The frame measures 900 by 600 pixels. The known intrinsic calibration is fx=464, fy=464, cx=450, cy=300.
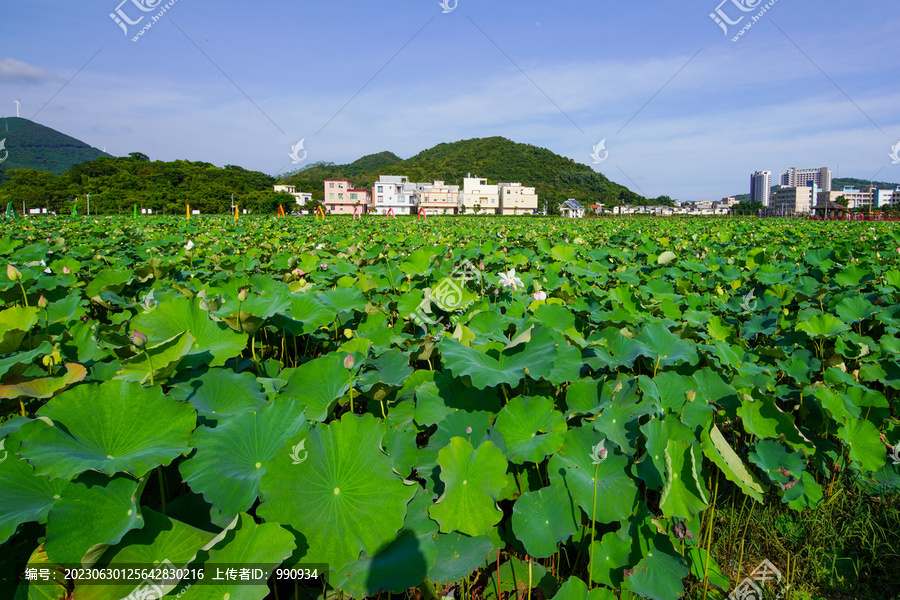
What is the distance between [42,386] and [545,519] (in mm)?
1292

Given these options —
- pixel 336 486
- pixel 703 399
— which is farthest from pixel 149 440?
pixel 703 399

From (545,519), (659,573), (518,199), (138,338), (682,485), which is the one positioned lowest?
(659,573)

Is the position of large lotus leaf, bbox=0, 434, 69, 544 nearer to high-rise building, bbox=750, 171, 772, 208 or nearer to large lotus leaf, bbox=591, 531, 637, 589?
large lotus leaf, bbox=591, 531, 637, 589

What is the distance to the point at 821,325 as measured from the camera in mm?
2246

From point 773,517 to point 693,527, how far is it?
1.62ft

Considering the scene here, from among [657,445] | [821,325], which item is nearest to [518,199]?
[821,325]

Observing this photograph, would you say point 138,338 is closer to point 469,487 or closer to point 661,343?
point 469,487

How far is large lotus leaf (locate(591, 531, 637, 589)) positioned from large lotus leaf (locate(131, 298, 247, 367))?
118 centimetres

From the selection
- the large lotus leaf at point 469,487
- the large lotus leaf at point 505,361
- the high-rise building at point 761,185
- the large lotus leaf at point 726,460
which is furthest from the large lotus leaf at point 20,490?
the high-rise building at point 761,185

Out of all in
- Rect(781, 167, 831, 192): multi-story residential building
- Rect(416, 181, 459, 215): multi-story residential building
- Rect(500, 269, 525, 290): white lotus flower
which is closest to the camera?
Rect(500, 269, 525, 290): white lotus flower

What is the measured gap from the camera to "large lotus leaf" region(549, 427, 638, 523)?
1.17 meters

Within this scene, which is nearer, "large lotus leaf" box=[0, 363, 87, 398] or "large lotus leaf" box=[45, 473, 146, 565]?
"large lotus leaf" box=[45, 473, 146, 565]

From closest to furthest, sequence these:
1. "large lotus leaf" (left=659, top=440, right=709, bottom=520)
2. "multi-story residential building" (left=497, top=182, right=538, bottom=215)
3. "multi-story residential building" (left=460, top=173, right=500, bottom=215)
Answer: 1. "large lotus leaf" (left=659, top=440, right=709, bottom=520)
2. "multi-story residential building" (left=460, top=173, right=500, bottom=215)
3. "multi-story residential building" (left=497, top=182, right=538, bottom=215)

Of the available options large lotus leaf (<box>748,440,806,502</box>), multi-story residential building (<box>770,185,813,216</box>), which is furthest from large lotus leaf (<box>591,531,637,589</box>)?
multi-story residential building (<box>770,185,813,216</box>)
